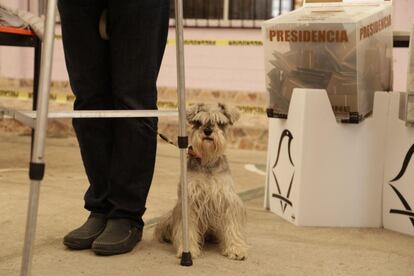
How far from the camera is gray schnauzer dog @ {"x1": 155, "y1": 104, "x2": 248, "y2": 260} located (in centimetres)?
203

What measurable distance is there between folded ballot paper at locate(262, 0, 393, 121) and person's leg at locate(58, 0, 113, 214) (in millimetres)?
878

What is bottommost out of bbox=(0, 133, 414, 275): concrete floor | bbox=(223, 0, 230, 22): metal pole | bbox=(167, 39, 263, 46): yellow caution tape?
bbox=(0, 133, 414, 275): concrete floor

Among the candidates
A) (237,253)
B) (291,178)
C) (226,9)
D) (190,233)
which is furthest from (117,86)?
(226,9)

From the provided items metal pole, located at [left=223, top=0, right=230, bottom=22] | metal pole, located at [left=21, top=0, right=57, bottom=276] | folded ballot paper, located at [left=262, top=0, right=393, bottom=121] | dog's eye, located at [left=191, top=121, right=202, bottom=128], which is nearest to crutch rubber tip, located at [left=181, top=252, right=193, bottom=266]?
dog's eye, located at [left=191, top=121, right=202, bottom=128]

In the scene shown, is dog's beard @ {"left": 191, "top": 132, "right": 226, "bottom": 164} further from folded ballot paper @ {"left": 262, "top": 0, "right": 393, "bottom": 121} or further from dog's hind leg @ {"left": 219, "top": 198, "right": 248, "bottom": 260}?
folded ballot paper @ {"left": 262, "top": 0, "right": 393, "bottom": 121}

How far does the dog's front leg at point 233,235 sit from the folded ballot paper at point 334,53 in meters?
0.71

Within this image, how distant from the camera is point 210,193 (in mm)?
2041

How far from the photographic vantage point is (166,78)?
500cm

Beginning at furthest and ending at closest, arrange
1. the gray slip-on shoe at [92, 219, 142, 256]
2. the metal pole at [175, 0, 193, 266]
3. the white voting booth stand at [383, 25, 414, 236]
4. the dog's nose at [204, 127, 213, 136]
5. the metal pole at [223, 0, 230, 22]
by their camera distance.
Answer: the metal pole at [223, 0, 230, 22], the white voting booth stand at [383, 25, 414, 236], the dog's nose at [204, 127, 213, 136], the gray slip-on shoe at [92, 219, 142, 256], the metal pole at [175, 0, 193, 266]

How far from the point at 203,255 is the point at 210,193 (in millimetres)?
202

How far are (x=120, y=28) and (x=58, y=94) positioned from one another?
11.0 feet

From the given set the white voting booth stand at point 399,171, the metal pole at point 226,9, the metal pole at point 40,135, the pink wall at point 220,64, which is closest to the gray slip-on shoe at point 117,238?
the metal pole at point 40,135

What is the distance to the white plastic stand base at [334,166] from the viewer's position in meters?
2.53

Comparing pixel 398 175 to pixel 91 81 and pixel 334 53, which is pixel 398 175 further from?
pixel 91 81
